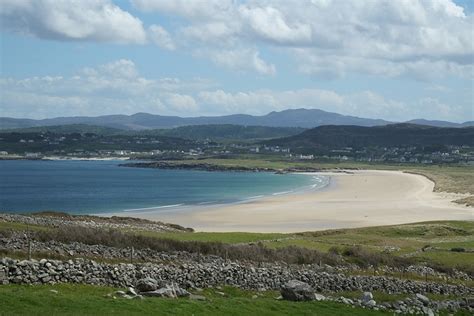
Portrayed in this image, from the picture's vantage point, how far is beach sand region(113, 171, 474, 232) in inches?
2970

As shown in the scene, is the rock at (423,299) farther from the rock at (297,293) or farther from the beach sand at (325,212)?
the beach sand at (325,212)

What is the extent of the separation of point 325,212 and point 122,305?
243ft

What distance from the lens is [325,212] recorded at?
91250 mm

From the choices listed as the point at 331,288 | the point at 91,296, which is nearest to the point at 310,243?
the point at 331,288

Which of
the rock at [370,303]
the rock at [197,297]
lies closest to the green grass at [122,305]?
the rock at [197,297]

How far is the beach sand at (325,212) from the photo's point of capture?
75.4m

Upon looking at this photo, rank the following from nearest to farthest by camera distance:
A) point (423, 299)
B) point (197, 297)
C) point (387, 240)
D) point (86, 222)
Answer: point (197, 297)
point (423, 299)
point (387, 240)
point (86, 222)

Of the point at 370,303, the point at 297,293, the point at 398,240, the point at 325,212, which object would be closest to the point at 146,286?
the point at 297,293

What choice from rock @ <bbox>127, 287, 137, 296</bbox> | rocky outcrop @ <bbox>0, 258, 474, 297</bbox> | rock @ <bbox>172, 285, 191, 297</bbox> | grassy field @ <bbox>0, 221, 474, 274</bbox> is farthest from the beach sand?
rock @ <bbox>127, 287, 137, 296</bbox>

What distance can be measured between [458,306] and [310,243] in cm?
1819

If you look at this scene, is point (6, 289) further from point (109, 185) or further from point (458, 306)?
point (109, 185)

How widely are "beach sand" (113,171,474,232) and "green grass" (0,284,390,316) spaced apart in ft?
146

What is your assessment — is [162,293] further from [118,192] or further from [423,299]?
[118,192]

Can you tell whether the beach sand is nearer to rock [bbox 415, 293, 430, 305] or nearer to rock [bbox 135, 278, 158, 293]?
rock [bbox 415, 293, 430, 305]
